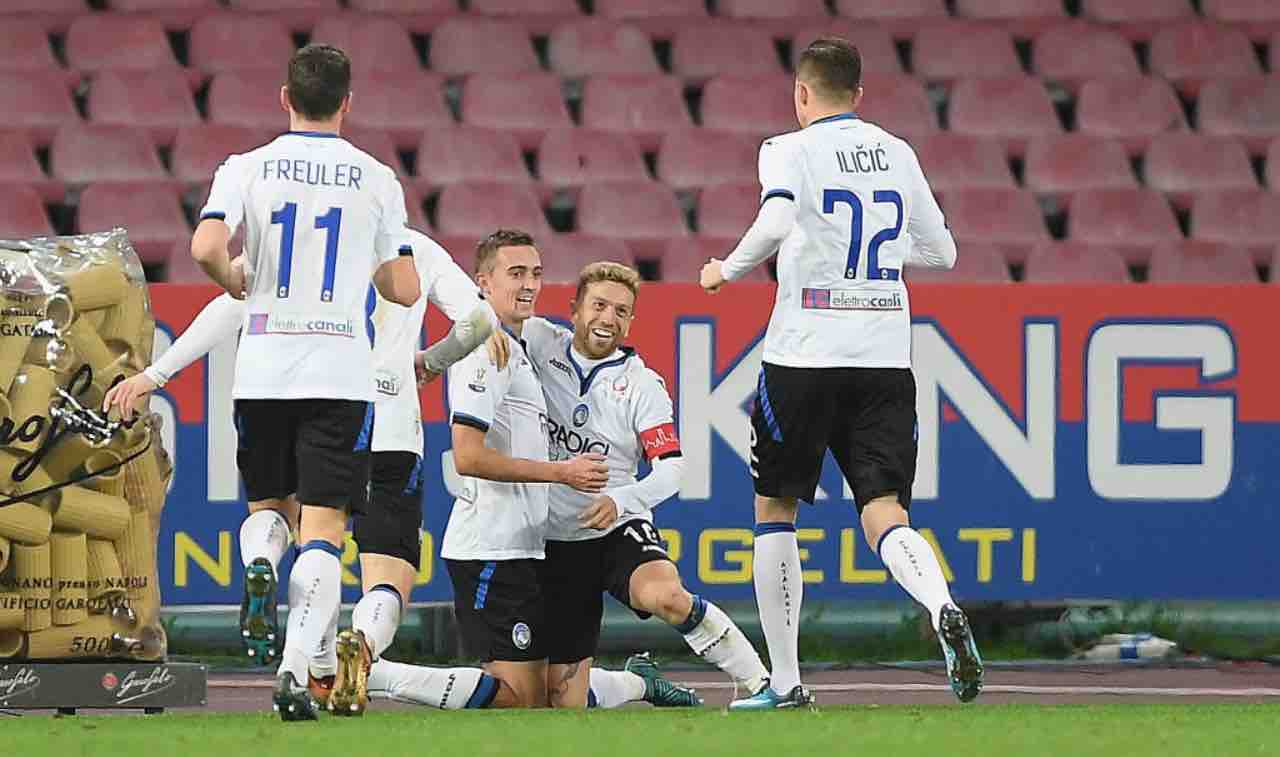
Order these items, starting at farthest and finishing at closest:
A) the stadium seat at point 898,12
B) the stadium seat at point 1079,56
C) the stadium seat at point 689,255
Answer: the stadium seat at point 898,12
the stadium seat at point 1079,56
the stadium seat at point 689,255

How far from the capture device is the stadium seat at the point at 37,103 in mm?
10703

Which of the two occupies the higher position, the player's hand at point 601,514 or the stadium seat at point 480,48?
the stadium seat at point 480,48

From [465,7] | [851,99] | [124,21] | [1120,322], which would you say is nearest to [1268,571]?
[1120,322]

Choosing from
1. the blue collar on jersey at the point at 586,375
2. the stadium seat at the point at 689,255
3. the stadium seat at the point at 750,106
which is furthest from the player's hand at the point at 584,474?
the stadium seat at the point at 750,106

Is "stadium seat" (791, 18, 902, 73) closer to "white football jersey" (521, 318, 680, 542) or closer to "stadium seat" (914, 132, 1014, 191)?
"stadium seat" (914, 132, 1014, 191)

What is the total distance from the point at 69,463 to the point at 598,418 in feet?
5.09

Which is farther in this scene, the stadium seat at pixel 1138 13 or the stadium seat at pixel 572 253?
the stadium seat at pixel 1138 13

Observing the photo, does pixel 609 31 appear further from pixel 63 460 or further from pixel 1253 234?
pixel 63 460

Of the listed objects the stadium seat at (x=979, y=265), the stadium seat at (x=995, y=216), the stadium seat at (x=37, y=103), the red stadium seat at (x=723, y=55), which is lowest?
the stadium seat at (x=979, y=265)

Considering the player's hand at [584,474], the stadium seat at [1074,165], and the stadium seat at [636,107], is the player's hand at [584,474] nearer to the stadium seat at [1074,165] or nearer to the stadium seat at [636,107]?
the stadium seat at [636,107]

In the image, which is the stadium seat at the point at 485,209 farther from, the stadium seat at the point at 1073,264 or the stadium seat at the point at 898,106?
the stadium seat at the point at 1073,264

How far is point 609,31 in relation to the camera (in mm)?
11547

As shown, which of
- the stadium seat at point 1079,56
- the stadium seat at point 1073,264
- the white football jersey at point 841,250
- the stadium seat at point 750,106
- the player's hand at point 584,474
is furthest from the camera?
the stadium seat at point 1079,56

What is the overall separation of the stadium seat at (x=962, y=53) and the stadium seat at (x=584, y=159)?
5.73 ft
